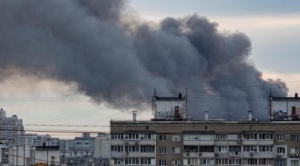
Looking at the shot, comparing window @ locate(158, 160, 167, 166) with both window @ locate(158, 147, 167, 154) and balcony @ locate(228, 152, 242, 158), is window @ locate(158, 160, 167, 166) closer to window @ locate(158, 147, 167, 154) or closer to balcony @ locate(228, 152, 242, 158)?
window @ locate(158, 147, 167, 154)

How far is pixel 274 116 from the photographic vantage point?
376 ft

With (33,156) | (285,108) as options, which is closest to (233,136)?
(285,108)

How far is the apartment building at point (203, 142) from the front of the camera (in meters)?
111

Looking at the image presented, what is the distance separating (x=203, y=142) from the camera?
366 feet

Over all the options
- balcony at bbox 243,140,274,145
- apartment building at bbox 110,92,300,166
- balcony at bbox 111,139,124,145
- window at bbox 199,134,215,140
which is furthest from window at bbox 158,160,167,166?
balcony at bbox 243,140,274,145

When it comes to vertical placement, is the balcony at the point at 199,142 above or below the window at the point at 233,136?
below

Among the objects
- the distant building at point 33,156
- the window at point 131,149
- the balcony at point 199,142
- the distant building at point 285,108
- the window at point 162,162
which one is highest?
the distant building at point 285,108

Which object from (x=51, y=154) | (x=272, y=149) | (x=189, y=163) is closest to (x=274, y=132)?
(x=272, y=149)

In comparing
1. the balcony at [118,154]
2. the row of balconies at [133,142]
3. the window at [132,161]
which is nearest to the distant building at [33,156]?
the balcony at [118,154]

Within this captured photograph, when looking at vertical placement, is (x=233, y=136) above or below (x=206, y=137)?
above

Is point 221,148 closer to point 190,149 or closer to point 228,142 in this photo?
point 228,142

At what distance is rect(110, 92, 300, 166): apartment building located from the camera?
11069 cm

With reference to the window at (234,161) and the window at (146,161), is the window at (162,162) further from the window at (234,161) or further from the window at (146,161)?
the window at (234,161)

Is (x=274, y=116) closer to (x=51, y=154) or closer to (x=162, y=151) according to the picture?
(x=162, y=151)
